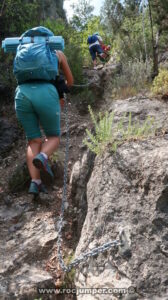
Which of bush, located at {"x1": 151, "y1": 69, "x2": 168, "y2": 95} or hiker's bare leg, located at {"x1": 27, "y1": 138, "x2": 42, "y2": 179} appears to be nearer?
hiker's bare leg, located at {"x1": 27, "y1": 138, "x2": 42, "y2": 179}

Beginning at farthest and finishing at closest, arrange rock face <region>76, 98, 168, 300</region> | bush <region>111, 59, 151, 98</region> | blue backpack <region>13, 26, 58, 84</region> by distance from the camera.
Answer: bush <region>111, 59, 151, 98</region>, blue backpack <region>13, 26, 58, 84</region>, rock face <region>76, 98, 168, 300</region>

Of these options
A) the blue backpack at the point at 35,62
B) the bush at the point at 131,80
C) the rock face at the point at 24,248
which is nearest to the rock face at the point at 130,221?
the rock face at the point at 24,248

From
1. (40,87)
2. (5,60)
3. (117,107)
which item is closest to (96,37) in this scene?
(5,60)

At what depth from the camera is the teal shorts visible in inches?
142

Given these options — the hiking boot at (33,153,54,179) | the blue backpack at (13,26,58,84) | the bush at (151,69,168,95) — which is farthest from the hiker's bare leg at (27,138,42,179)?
the bush at (151,69,168,95)

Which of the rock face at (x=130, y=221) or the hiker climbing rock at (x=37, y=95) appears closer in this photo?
the rock face at (x=130, y=221)

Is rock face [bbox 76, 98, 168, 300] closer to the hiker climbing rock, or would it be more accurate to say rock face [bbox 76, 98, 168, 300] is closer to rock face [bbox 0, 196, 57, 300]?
rock face [bbox 0, 196, 57, 300]

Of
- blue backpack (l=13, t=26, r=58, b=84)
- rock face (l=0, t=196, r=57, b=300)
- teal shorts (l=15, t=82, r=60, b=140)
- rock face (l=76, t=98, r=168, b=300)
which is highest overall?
blue backpack (l=13, t=26, r=58, b=84)

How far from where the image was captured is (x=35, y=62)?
137 inches

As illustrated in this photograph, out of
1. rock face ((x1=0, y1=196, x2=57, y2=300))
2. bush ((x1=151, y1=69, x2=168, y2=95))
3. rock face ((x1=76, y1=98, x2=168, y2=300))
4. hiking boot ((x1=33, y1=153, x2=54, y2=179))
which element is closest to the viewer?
rock face ((x1=76, y1=98, x2=168, y2=300))

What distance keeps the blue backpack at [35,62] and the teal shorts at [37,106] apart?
0.33 feet

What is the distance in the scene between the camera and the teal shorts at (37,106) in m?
3.60

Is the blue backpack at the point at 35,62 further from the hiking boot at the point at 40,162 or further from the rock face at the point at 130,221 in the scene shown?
the rock face at the point at 130,221

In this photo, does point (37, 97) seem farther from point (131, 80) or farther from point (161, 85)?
point (131, 80)
